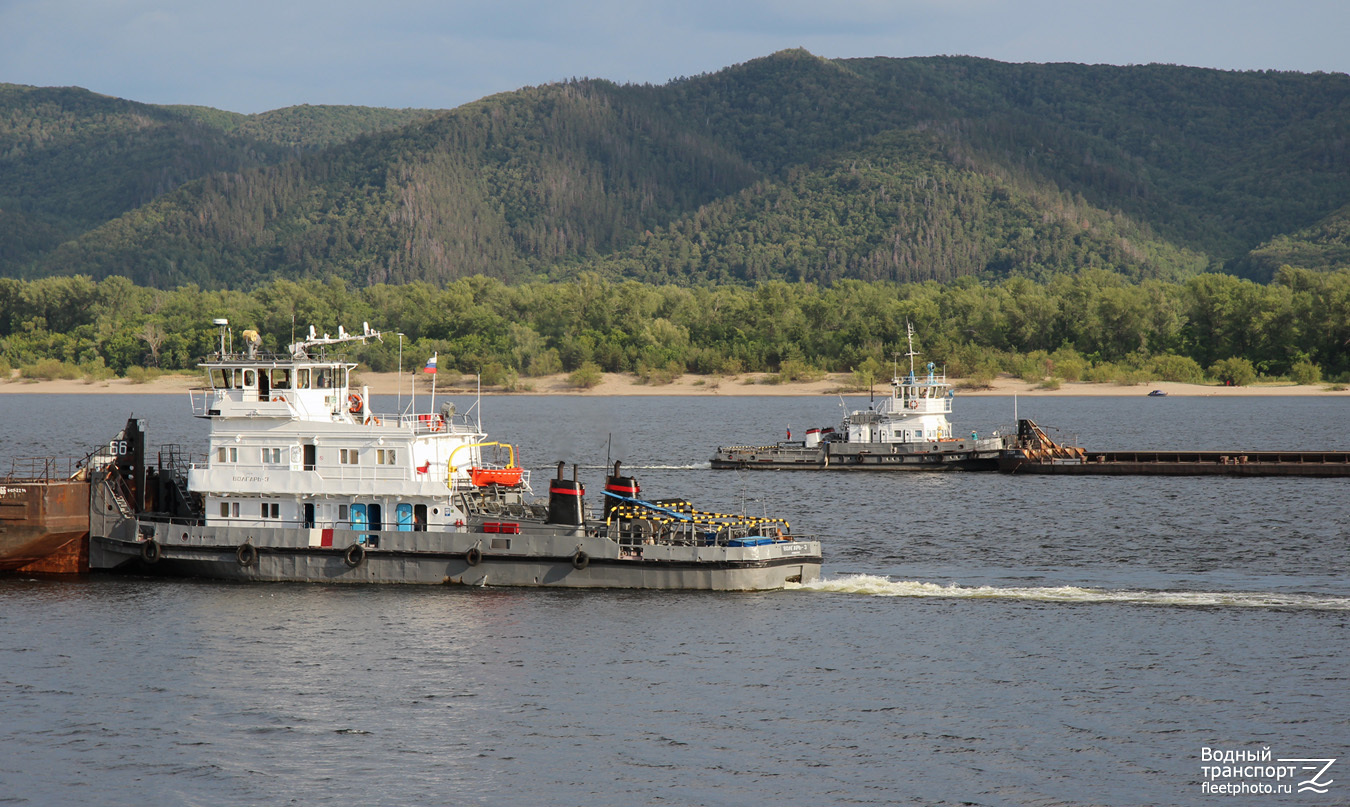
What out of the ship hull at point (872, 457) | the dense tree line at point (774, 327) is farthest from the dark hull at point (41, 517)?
the dense tree line at point (774, 327)

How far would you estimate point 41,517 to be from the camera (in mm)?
40750

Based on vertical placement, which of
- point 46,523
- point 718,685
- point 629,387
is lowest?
point 718,685

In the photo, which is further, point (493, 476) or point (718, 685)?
point (493, 476)

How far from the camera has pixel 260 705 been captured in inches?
1159

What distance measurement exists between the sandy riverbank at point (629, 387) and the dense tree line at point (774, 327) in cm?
200

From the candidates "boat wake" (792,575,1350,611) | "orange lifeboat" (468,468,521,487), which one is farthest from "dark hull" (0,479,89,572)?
"boat wake" (792,575,1350,611)

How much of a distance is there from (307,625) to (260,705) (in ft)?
20.0

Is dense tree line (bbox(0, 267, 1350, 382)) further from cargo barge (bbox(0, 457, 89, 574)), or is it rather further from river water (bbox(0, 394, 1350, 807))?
cargo barge (bbox(0, 457, 89, 574))

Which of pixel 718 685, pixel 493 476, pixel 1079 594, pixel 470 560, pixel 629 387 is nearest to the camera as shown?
pixel 718 685

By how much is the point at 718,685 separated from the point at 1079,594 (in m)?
14.0

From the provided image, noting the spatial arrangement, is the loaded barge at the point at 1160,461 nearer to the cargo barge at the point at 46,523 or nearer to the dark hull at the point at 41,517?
the cargo barge at the point at 46,523

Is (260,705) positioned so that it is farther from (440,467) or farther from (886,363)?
(886,363)

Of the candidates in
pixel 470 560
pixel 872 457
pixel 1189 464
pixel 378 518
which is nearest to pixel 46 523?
pixel 378 518

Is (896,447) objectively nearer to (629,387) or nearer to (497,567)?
(497,567)
